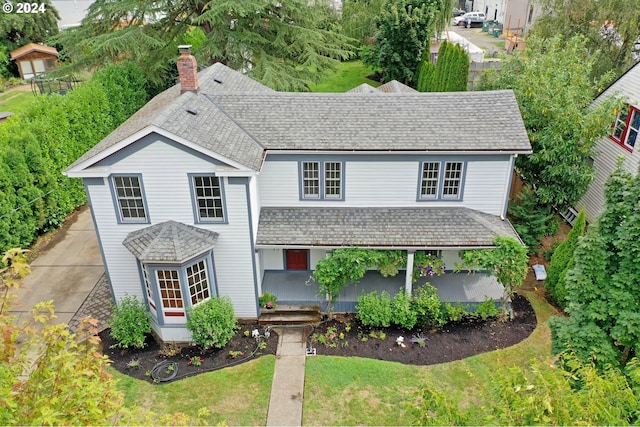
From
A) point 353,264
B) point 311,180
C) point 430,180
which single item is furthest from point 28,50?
point 430,180

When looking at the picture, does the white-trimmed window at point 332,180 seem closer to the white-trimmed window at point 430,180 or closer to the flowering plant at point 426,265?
the white-trimmed window at point 430,180

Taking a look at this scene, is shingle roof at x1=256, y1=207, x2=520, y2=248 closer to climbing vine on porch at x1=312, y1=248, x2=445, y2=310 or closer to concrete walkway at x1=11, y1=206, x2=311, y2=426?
climbing vine on porch at x1=312, y1=248, x2=445, y2=310

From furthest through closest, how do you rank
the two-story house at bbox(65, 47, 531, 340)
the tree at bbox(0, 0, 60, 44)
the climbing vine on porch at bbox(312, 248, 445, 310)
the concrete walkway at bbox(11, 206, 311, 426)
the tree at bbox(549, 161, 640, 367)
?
the tree at bbox(0, 0, 60, 44), the climbing vine on porch at bbox(312, 248, 445, 310), the two-story house at bbox(65, 47, 531, 340), the concrete walkway at bbox(11, 206, 311, 426), the tree at bbox(549, 161, 640, 367)

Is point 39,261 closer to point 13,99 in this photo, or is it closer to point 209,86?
point 209,86

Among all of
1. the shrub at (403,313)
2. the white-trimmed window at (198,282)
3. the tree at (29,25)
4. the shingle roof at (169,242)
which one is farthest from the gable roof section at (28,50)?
the shrub at (403,313)

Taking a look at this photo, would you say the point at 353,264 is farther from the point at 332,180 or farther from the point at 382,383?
the point at 382,383

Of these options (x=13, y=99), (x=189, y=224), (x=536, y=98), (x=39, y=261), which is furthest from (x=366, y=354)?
(x=13, y=99)

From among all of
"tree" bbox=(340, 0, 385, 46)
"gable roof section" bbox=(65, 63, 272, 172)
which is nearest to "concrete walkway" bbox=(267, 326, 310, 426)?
"gable roof section" bbox=(65, 63, 272, 172)
